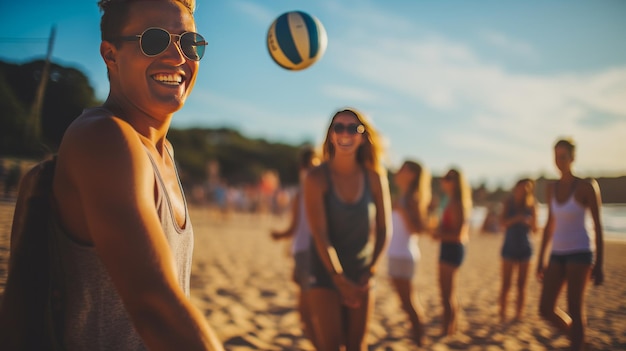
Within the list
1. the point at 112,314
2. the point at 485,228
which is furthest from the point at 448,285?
the point at 485,228

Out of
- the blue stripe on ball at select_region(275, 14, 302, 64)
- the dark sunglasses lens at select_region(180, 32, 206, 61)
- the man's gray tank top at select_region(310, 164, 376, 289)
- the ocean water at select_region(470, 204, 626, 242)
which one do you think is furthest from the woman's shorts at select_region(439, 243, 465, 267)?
the ocean water at select_region(470, 204, 626, 242)

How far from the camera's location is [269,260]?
9.78 meters

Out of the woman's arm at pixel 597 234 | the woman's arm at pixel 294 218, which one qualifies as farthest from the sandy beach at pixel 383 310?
the woman's arm at pixel 597 234

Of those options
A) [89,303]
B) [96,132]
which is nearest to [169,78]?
[96,132]

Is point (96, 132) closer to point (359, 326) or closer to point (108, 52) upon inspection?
point (108, 52)

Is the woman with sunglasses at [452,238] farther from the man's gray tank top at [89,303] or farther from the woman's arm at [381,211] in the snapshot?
the man's gray tank top at [89,303]

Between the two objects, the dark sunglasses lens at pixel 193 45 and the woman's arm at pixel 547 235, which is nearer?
the dark sunglasses lens at pixel 193 45

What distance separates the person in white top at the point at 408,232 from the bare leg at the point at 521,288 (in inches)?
71.4

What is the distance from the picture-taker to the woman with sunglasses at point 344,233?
285cm

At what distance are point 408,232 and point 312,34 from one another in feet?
9.32

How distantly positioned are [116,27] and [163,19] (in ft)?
0.46

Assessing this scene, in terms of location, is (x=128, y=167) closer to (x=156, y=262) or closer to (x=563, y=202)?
(x=156, y=262)

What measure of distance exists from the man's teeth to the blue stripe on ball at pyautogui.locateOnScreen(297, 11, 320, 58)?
7.21 feet

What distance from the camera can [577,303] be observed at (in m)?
3.95
